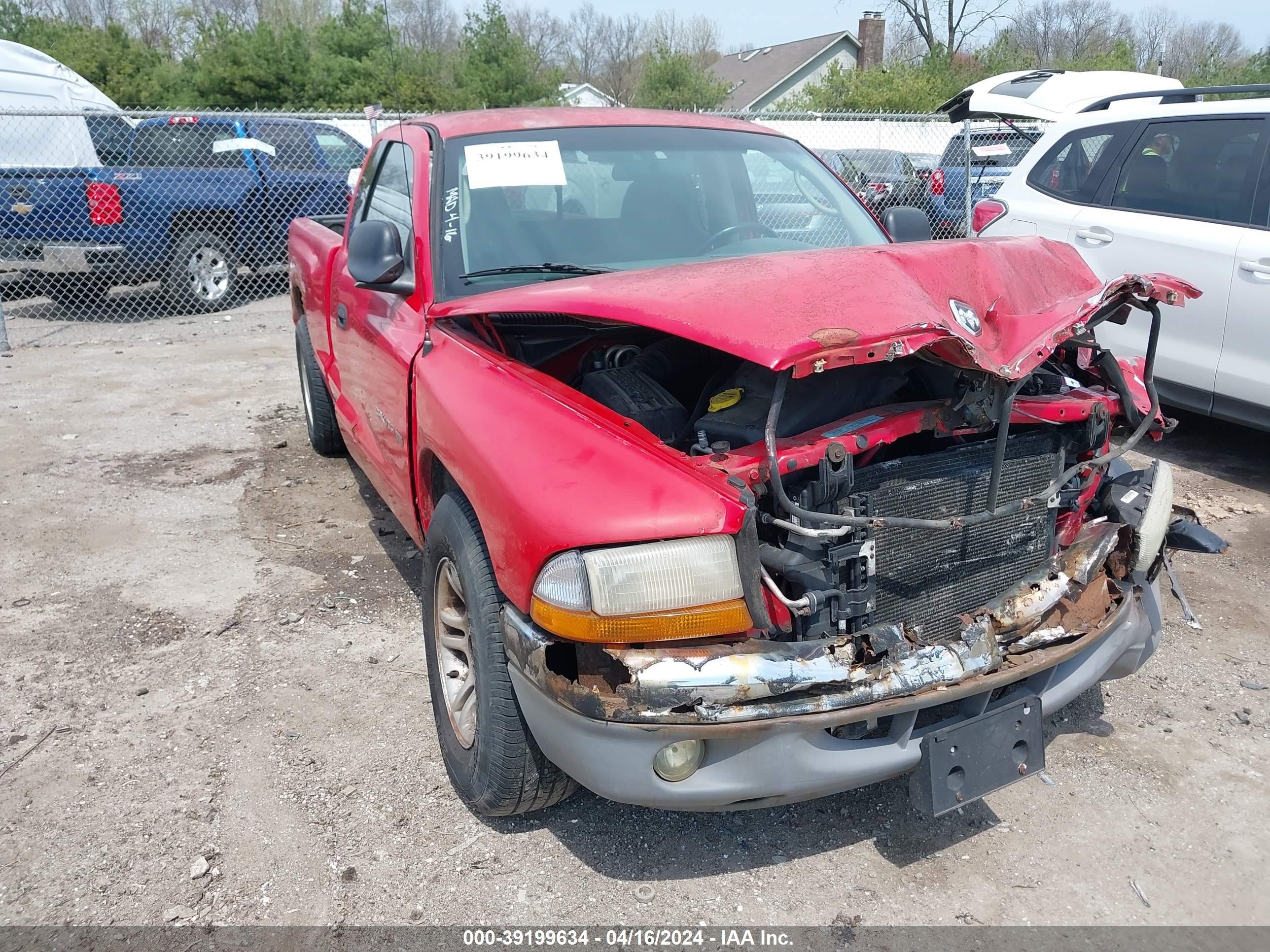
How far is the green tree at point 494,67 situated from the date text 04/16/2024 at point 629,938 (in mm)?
29621

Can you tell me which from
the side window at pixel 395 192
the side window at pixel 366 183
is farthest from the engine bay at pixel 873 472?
the side window at pixel 366 183

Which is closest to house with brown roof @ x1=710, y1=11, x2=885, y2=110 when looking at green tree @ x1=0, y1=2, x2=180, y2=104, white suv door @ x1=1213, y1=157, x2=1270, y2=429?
green tree @ x1=0, y1=2, x2=180, y2=104

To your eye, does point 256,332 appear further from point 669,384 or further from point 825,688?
point 825,688

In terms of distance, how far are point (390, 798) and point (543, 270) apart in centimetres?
167

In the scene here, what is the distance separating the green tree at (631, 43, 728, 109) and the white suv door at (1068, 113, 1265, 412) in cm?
3234

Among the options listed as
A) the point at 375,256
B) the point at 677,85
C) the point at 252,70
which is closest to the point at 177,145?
the point at 375,256

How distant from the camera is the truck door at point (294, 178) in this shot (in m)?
10.1

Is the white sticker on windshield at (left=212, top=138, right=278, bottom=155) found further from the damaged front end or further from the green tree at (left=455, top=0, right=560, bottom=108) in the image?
the green tree at (left=455, top=0, right=560, bottom=108)

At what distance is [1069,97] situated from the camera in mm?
7516

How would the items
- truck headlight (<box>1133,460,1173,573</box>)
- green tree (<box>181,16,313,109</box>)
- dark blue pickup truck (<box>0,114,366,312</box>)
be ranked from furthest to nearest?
green tree (<box>181,16,313,109</box>)
dark blue pickup truck (<box>0,114,366,312</box>)
truck headlight (<box>1133,460,1173,573</box>)

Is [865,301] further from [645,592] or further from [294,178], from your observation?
[294,178]

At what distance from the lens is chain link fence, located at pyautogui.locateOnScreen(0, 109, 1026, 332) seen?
28.9 ft

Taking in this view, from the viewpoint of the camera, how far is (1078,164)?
19.2 feet

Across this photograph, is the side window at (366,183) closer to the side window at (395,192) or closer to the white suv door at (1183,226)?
the side window at (395,192)
